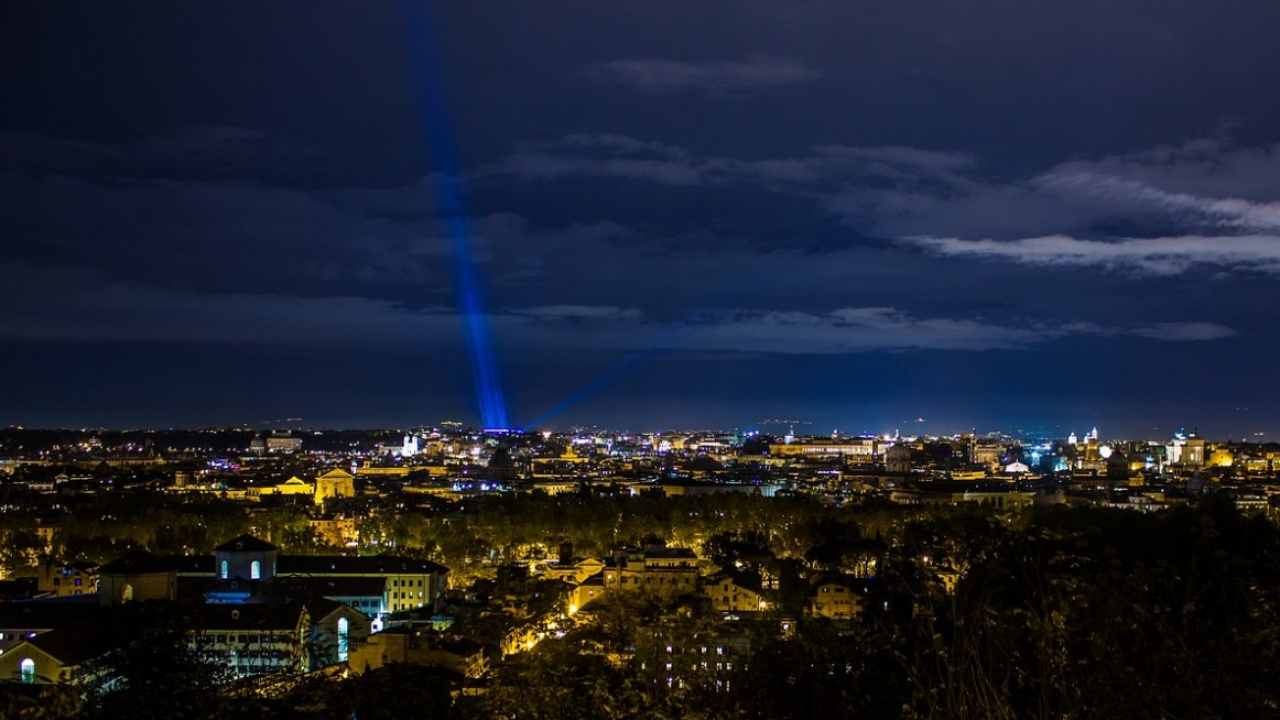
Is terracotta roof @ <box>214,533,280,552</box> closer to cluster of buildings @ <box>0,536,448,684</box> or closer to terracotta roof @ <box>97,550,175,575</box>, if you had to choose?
cluster of buildings @ <box>0,536,448,684</box>

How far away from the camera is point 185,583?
2352 cm

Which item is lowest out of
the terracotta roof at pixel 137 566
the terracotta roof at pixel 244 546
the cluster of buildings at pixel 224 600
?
the cluster of buildings at pixel 224 600

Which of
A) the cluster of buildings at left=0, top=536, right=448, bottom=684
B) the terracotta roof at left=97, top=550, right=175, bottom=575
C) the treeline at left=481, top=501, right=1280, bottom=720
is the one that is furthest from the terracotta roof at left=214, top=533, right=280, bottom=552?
the treeline at left=481, top=501, right=1280, bottom=720

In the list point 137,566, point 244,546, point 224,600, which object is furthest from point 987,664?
point 244,546

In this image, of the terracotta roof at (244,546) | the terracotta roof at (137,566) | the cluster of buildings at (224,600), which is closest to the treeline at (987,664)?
the cluster of buildings at (224,600)

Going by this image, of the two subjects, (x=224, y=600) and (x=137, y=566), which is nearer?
(x=224, y=600)

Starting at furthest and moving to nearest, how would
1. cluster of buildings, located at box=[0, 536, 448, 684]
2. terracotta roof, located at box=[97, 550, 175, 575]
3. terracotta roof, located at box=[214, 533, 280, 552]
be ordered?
terracotta roof, located at box=[214, 533, 280, 552], terracotta roof, located at box=[97, 550, 175, 575], cluster of buildings, located at box=[0, 536, 448, 684]

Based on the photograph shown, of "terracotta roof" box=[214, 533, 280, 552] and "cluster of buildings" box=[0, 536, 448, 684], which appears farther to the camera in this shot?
"terracotta roof" box=[214, 533, 280, 552]

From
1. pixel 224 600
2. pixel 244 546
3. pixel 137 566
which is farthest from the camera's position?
pixel 244 546

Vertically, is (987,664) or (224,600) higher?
(987,664)

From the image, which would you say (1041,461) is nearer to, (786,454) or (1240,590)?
(786,454)

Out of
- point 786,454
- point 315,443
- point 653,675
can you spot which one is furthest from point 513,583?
point 315,443

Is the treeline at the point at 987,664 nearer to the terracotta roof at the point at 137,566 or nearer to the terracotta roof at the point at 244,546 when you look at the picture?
the terracotta roof at the point at 137,566

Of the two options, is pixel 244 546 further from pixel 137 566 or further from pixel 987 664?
pixel 987 664
